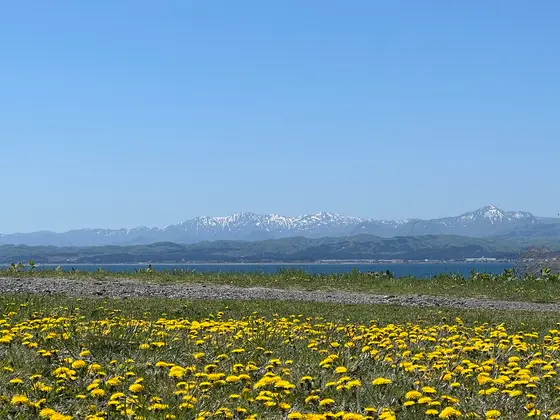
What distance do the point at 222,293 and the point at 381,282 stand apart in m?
8.71

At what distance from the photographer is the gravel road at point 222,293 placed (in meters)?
23.2

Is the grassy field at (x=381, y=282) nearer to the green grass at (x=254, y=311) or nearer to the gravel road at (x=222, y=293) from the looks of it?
the gravel road at (x=222, y=293)

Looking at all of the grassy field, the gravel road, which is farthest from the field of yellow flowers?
the grassy field

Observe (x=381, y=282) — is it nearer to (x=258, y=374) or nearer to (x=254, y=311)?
(x=254, y=311)

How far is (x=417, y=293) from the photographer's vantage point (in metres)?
27.3

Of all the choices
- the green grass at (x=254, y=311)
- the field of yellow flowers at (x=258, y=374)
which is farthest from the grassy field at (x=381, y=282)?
the field of yellow flowers at (x=258, y=374)

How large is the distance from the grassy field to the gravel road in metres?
1.66

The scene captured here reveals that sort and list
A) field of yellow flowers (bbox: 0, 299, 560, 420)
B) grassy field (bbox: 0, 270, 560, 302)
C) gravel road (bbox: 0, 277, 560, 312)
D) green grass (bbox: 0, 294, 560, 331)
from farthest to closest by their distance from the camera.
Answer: grassy field (bbox: 0, 270, 560, 302), gravel road (bbox: 0, 277, 560, 312), green grass (bbox: 0, 294, 560, 331), field of yellow flowers (bbox: 0, 299, 560, 420)

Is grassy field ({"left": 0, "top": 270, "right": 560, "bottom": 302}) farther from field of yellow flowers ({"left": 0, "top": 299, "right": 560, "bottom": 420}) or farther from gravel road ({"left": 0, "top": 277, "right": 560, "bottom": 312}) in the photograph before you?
field of yellow flowers ({"left": 0, "top": 299, "right": 560, "bottom": 420})

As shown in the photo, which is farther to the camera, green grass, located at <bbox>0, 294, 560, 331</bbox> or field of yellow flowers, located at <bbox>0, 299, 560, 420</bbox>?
green grass, located at <bbox>0, 294, 560, 331</bbox>

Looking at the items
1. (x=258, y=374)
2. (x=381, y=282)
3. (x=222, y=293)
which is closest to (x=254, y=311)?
(x=222, y=293)

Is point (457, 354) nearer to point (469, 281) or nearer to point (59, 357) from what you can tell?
point (59, 357)

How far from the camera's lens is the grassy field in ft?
90.9

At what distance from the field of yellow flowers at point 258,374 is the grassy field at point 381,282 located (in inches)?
661
